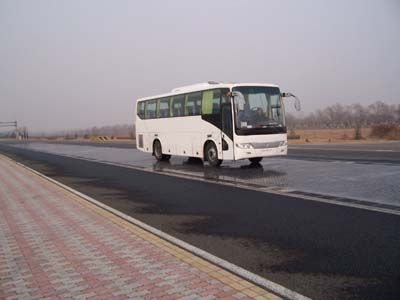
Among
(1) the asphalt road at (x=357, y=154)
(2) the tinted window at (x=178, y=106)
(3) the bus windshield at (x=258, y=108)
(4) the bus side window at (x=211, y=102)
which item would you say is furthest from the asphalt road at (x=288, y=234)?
(1) the asphalt road at (x=357, y=154)

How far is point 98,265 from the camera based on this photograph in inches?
213

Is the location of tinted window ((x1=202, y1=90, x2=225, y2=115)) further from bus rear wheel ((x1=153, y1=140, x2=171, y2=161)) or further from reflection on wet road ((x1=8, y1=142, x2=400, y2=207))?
bus rear wheel ((x1=153, y1=140, x2=171, y2=161))

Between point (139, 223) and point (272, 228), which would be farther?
point (139, 223)

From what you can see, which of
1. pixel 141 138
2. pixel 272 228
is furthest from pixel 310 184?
pixel 141 138

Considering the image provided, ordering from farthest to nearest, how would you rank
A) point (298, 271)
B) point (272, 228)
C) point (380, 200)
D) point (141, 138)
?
point (141, 138) < point (380, 200) < point (272, 228) < point (298, 271)

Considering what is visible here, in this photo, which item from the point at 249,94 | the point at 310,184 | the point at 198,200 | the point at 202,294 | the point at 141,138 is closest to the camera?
the point at 202,294

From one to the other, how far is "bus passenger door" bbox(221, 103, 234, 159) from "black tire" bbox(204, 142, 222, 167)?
2.23 feet

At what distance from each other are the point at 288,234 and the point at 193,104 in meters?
13.4

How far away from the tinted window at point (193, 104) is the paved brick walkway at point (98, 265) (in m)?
11.2

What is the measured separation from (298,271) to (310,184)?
7.27 meters

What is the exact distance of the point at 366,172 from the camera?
14.1 metres

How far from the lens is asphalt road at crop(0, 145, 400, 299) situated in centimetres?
471

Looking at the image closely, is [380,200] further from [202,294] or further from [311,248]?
[202,294]

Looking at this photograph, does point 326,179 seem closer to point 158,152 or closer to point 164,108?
point 164,108
